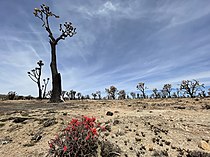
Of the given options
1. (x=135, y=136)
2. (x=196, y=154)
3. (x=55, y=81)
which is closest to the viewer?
(x=196, y=154)

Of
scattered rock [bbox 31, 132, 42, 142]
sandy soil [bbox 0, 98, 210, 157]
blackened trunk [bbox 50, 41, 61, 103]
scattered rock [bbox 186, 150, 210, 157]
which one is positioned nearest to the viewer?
scattered rock [bbox 186, 150, 210, 157]

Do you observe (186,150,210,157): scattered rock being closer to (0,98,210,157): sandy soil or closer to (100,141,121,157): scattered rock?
(0,98,210,157): sandy soil

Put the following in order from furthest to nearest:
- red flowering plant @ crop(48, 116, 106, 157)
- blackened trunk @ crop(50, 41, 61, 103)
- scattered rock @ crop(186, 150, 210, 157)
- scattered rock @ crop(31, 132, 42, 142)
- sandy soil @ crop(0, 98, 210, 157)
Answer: blackened trunk @ crop(50, 41, 61, 103) < scattered rock @ crop(31, 132, 42, 142) < sandy soil @ crop(0, 98, 210, 157) < scattered rock @ crop(186, 150, 210, 157) < red flowering plant @ crop(48, 116, 106, 157)

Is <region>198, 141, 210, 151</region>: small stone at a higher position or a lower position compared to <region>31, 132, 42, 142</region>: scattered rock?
lower

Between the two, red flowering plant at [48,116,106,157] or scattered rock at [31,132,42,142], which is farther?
scattered rock at [31,132,42,142]

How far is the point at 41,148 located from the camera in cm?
545

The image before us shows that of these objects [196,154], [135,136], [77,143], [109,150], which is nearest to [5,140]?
[77,143]

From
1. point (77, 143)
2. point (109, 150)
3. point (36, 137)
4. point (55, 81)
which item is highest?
point (55, 81)

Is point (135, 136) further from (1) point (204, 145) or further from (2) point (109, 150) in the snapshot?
(1) point (204, 145)

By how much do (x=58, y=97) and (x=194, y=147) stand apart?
53.2ft

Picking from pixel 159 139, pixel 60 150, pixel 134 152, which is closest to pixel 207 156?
pixel 159 139

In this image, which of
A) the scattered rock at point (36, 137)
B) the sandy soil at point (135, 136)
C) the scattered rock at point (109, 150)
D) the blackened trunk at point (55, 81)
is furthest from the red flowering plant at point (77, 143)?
the blackened trunk at point (55, 81)

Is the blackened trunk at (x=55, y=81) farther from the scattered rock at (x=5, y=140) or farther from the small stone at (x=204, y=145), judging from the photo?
the small stone at (x=204, y=145)

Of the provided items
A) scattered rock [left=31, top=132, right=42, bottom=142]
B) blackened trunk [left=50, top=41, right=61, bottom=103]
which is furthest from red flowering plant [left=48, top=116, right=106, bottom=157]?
blackened trunk [left=50, top=41, right=61, bottom=103]
